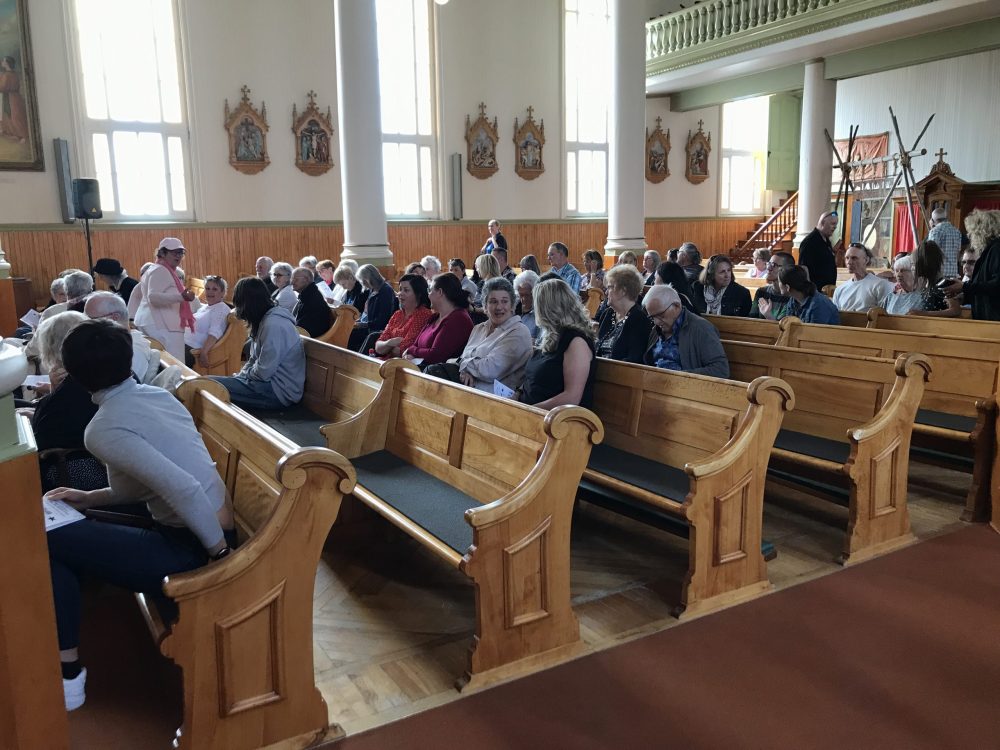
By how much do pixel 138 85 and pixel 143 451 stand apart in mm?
12422

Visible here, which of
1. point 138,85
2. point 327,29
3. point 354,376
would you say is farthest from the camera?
point 327,29

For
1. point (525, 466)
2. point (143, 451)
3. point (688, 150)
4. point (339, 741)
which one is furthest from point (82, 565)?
point (688, 150)

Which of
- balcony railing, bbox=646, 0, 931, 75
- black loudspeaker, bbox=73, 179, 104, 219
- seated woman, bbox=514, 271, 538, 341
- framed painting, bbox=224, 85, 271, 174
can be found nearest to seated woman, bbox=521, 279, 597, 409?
seated woman, bbox=514, 271, 538, 341

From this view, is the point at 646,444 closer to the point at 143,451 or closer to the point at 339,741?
the point at 339,741

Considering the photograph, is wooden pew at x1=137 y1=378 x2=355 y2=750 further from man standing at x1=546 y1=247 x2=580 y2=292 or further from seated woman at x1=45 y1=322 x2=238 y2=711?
man standing at x1=546 y1=247 x2=580 y2=292

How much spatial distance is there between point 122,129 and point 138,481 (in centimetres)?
1200

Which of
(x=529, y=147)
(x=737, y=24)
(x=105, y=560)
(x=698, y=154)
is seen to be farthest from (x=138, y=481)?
(x=698, y=154)

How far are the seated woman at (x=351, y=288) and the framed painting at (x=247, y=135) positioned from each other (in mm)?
5938

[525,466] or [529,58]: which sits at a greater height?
[529,58]

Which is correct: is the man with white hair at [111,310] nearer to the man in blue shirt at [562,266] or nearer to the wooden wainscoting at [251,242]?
the man in blue shirt at [562,266]

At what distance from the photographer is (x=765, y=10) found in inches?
521

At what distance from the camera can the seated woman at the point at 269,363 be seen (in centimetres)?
494

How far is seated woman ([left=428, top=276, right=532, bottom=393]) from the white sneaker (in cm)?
241

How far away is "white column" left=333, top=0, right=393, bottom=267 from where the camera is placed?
33.3 feet
